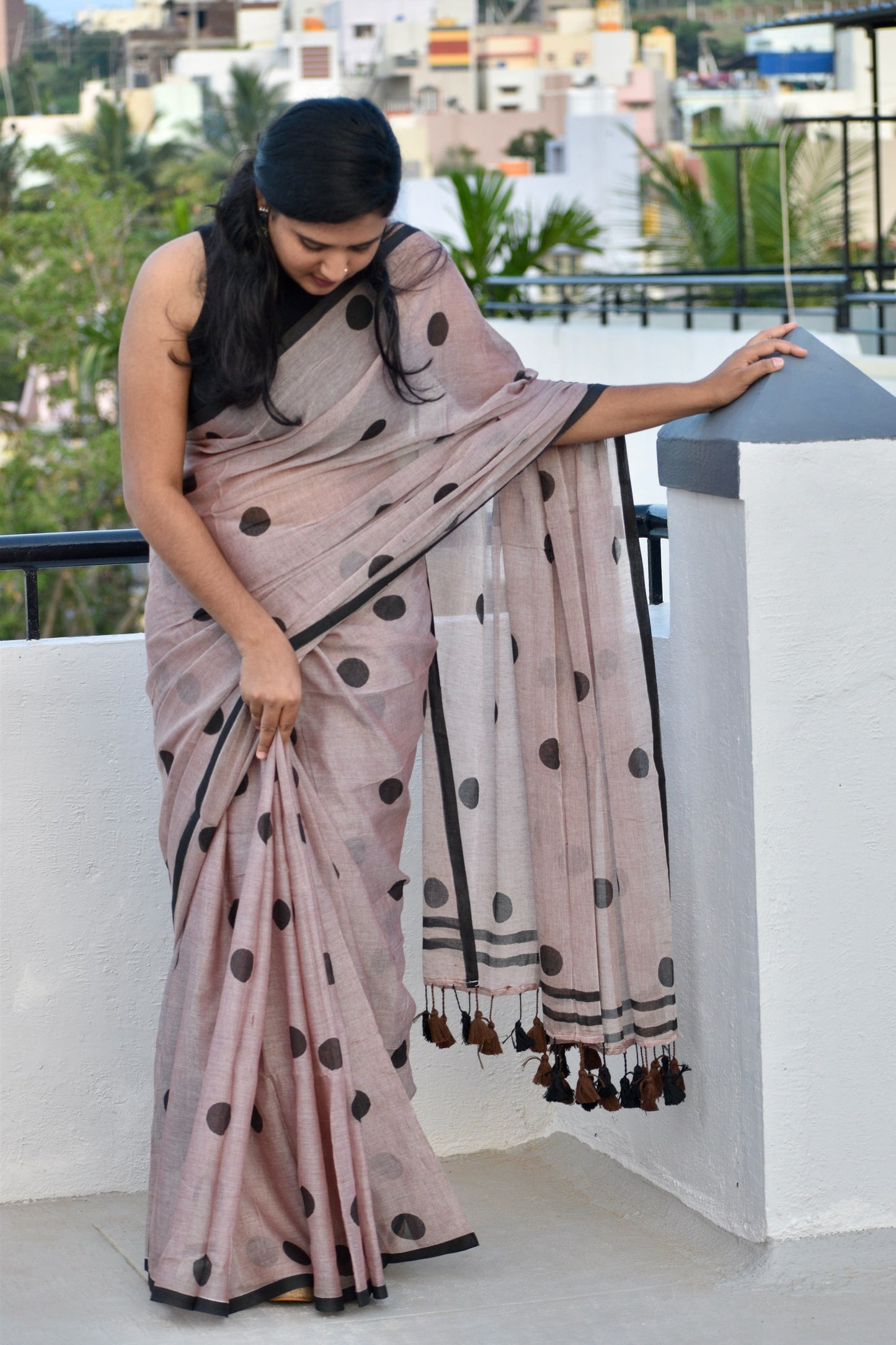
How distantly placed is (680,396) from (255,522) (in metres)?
0.61

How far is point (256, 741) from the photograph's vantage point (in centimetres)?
222

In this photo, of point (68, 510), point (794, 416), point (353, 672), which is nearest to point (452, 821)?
point (353, 672)

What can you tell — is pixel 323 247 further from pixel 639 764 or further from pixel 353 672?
pixel 639 764

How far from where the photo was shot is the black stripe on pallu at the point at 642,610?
7.99 feet

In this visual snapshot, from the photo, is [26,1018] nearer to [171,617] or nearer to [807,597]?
[171,617]

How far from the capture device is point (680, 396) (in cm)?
231

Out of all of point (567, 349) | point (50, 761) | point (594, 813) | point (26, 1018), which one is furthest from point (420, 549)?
point (567, 349)

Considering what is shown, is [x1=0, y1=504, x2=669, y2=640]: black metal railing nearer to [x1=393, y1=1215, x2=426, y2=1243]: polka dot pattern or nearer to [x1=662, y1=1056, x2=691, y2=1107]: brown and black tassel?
[x1=662, y1=1056, x2=691, y2=1107]: brown and black tassel

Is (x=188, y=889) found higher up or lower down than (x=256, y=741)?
lower down

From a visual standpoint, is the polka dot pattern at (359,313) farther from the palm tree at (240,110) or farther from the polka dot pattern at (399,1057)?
the palm tree at (240,110)

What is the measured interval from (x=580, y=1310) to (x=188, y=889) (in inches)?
29.8

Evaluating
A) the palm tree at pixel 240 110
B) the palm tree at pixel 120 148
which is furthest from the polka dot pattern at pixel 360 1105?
the palm tree at pixel 240 110

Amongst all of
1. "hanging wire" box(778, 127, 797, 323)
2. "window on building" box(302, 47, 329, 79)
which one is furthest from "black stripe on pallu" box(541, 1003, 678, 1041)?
"window on building" box(302, 47, 329, 79)

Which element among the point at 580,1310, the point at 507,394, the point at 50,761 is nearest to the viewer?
the point at 580,1310
